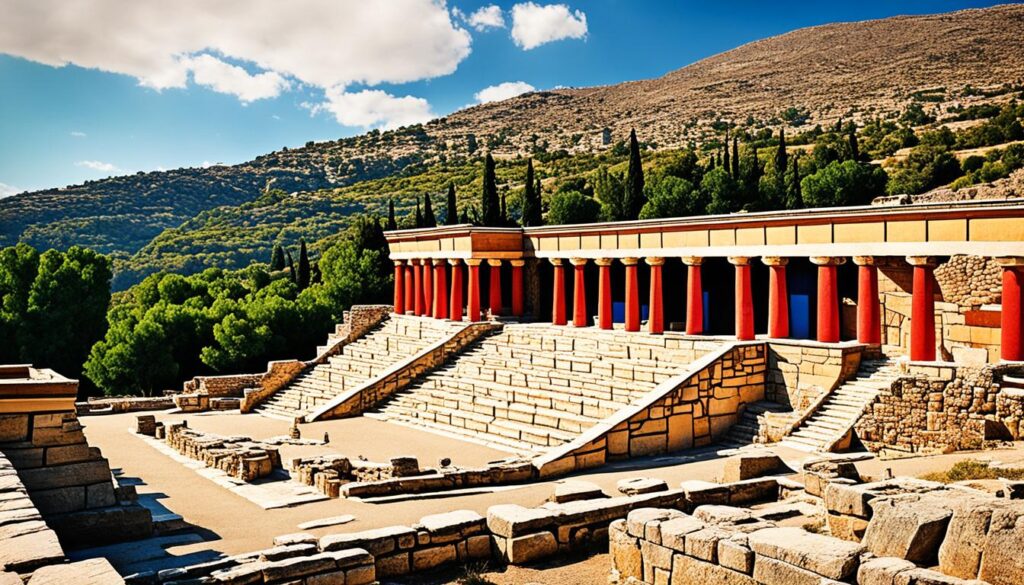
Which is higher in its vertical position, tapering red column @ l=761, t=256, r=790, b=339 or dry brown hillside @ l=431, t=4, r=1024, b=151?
dry brown hillside @ l=431, t=4, r=1024, b=151

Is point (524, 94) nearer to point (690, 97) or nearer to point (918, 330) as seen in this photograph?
point (690, 97)

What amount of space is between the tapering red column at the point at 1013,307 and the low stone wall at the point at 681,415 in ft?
19.3

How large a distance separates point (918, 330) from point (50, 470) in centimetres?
1917

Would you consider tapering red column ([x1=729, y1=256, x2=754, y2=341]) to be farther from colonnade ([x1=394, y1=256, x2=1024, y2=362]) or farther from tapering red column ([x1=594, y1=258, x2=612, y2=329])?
tapering red column ([x1=594, y1=258, x2=612, y2=329])

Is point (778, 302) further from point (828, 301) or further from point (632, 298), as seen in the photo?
point (632, 298)

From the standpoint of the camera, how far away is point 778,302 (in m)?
24.2

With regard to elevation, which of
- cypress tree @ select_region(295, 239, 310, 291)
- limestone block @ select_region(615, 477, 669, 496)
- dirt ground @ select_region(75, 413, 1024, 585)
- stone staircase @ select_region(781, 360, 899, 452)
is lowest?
dirt ground @ select_region(75, 413, 1024, 585)

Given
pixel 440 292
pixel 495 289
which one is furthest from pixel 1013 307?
pixel 440 292

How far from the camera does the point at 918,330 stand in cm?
2114

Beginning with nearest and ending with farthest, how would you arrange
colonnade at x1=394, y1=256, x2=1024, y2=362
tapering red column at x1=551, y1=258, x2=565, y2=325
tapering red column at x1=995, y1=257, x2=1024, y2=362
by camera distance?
tapering red column at x1=995, y1=257, x2=1024, y2=362
colonnade at x1=394, y1=256, x2=1024, y2=362
tapering red column at x1=551, y1=258, x2=565, y2=325

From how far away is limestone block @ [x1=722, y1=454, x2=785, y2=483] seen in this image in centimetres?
1590

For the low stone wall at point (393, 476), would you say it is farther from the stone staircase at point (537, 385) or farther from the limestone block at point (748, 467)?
the limestone block at point (748, 467)

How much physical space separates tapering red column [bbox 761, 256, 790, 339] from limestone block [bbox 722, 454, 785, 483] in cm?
812

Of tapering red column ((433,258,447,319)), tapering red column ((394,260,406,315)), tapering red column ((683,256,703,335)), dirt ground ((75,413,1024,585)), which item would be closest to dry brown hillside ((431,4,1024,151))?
tapering red column ((394,260,406,315))
